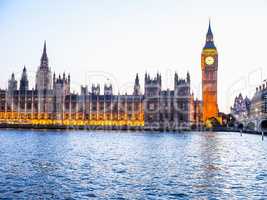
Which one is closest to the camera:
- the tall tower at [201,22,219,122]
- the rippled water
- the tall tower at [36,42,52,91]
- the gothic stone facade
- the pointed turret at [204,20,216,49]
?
the rippled water

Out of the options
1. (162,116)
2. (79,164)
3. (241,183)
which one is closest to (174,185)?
(241,183)

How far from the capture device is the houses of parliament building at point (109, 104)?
14250 cm

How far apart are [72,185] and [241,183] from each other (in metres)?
10.3

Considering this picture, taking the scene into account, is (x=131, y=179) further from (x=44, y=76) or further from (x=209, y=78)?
(x=44, y=76)

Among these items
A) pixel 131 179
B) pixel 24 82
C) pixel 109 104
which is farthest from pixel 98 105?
pixel 131 179

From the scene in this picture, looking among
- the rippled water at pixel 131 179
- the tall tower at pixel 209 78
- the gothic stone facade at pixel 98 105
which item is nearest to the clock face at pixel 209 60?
the tall tower at pixel 209 78

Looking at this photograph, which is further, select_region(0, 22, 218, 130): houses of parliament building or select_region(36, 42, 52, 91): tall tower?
select_region(36, 42, 52, 91): tall tower

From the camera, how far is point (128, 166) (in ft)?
112

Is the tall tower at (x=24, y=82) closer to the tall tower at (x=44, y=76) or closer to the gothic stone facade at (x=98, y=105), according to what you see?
the gothic stone facade at (x=98, y=105)

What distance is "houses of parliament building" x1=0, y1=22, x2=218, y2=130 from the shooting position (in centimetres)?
14250

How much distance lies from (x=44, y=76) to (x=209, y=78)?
221ft

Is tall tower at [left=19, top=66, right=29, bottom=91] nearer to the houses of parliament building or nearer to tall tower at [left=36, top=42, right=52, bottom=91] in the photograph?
the houses of parliament building

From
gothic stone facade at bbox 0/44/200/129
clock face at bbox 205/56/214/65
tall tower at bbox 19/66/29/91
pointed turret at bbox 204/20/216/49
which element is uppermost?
pointed turret at bbox 204/20/216/49

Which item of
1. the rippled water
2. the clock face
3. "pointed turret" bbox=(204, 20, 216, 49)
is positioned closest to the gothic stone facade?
the clock face
